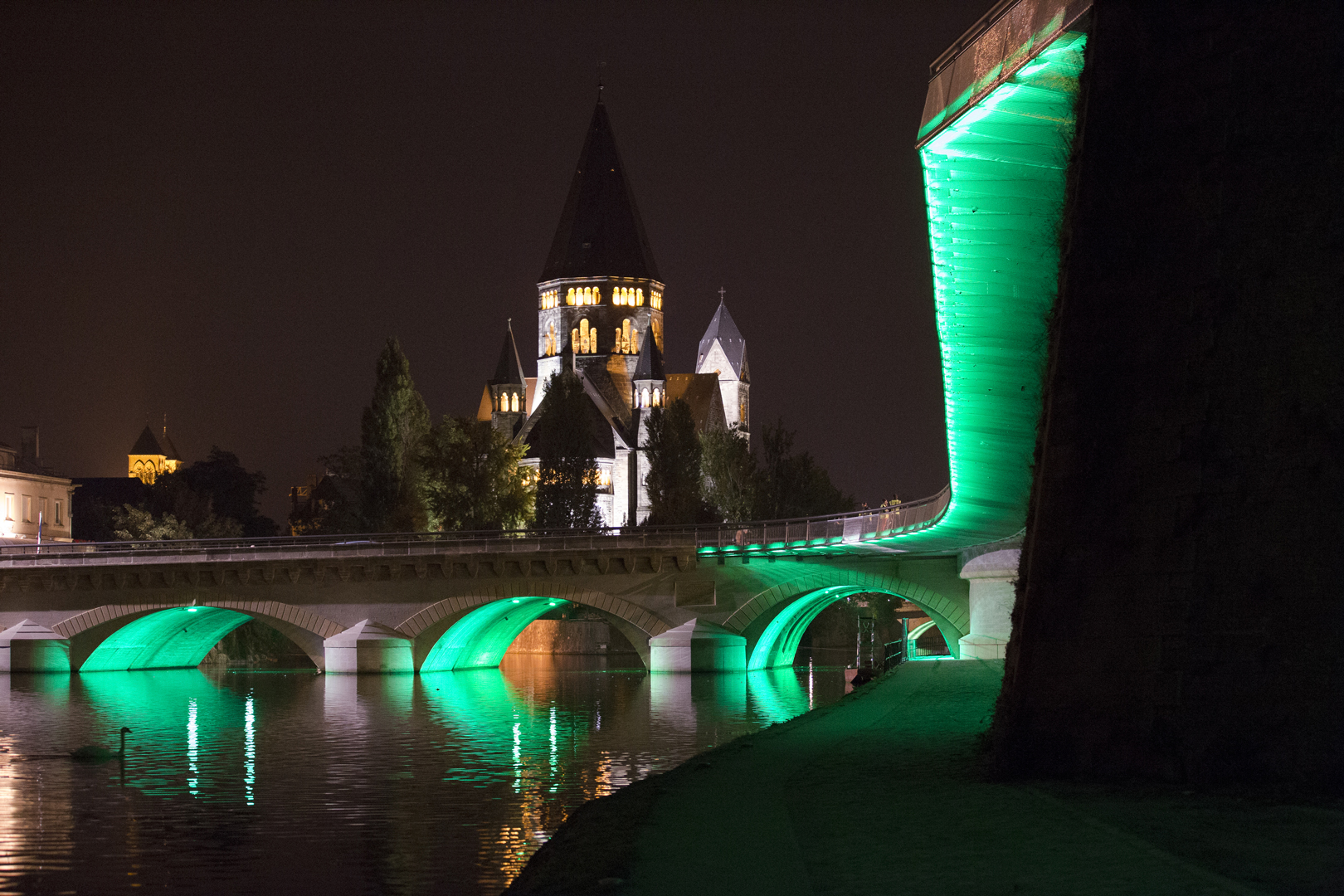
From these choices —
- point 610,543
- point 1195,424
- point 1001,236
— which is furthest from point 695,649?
point 1195,424

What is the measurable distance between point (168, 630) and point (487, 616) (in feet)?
41.2

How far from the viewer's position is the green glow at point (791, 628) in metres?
47.6

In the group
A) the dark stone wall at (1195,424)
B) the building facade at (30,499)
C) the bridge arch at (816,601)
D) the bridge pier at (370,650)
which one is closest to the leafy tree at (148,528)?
the building facade at (30,499)

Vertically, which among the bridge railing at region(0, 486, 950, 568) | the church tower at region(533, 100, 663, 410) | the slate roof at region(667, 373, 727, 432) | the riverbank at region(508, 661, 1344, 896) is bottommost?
the riverbank at region(508, 661, 1344, 896)

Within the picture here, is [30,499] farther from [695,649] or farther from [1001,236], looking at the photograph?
[1001,236]

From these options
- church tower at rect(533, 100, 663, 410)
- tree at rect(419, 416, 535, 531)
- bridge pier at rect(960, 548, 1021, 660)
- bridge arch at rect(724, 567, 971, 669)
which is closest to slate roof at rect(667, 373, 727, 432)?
church tower at rect(533, 100, 663, 410)

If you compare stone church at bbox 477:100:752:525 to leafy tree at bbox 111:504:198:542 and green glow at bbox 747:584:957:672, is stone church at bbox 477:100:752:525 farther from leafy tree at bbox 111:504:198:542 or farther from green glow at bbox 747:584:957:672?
green glow at bbox 747:584:957:672

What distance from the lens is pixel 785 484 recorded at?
7419 cm

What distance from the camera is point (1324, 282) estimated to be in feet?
40.1

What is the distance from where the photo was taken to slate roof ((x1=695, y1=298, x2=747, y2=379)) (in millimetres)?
120812

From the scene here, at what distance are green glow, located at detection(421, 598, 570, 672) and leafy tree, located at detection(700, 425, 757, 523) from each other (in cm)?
1584

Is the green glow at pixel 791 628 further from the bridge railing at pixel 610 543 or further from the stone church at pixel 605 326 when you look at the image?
the stone church at pixel 605 326

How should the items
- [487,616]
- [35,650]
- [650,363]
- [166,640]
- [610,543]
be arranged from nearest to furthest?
[610,543]
[35,650]
[487,616]
[166,640]
[650,363]

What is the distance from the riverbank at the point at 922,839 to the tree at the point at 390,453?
5792 cm
